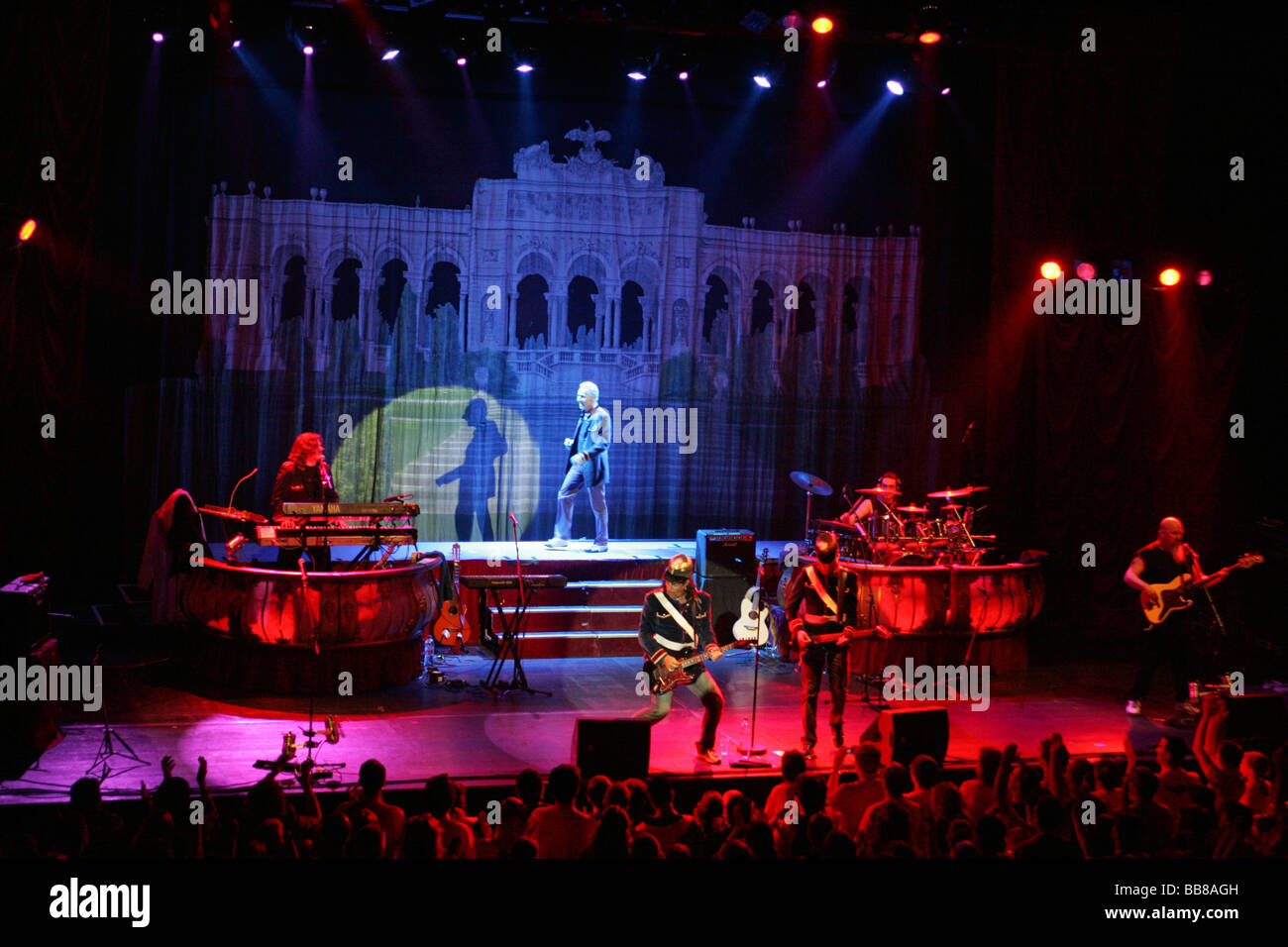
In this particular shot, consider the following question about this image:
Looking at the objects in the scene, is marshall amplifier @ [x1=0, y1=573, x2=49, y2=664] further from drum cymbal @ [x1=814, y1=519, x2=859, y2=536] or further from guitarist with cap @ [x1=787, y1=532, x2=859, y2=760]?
drum cymbal @ [x1=814, y1=519, x2=859, y2=536]

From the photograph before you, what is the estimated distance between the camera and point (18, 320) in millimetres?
11445

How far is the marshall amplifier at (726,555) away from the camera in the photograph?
13906 mm

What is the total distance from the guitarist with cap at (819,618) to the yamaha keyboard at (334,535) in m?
4.10

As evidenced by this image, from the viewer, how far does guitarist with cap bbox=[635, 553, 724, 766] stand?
30.8ft

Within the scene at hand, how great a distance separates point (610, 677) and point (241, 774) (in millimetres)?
4530

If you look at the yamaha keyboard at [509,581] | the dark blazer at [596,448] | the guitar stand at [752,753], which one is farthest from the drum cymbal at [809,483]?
the guitar stand at [752,753]

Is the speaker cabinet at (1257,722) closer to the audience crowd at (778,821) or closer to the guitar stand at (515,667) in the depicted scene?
the audience crowd at (778,821)

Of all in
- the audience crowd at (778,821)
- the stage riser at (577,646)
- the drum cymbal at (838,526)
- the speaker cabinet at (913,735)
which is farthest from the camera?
the drum cymbal at (838,526)

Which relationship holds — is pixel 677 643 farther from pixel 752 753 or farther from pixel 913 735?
pixel 913 735

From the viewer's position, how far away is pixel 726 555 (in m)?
14.0

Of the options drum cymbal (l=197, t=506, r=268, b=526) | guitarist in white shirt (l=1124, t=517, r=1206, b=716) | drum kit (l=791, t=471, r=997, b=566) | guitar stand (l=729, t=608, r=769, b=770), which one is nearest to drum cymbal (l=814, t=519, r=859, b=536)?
drum kit (l=791, t=471, r=997, b=566)

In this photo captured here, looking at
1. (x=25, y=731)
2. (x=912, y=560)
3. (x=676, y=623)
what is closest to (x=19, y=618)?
(x=25, y=731)

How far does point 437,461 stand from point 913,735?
980 cm
